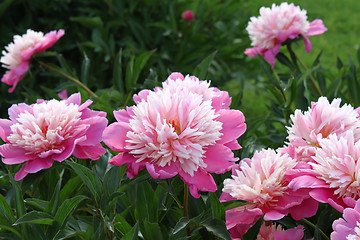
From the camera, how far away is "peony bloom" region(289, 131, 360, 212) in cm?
67

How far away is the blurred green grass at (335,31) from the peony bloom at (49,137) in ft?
12.5

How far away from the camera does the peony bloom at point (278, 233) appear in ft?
2.46

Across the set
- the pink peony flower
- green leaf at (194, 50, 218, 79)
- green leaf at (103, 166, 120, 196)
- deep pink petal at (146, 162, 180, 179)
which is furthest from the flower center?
the pink peony flower

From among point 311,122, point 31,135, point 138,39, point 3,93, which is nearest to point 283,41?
point 311,122

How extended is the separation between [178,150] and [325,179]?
237 mm

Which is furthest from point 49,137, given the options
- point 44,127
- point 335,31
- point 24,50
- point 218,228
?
point 335,31

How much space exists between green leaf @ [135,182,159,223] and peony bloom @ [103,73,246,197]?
0.12 metres

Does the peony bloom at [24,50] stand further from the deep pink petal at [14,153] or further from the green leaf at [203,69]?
the deep pink petal at [14,153]

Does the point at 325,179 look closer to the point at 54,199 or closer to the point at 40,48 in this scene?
the point at 54,199

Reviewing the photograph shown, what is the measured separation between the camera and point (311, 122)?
2.59 ft

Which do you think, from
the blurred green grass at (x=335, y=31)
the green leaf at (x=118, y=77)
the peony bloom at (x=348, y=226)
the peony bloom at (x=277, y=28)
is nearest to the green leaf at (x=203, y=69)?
the peony bloom at (x=277, y=28)

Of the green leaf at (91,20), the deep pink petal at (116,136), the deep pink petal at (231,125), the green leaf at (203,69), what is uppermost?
the deep pink petal at (116,136)

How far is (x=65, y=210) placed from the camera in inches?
32.6

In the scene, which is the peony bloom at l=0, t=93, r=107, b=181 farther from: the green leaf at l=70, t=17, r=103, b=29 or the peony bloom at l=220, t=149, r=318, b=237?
the green leaf at l=70, t=17, r=103, b=29
